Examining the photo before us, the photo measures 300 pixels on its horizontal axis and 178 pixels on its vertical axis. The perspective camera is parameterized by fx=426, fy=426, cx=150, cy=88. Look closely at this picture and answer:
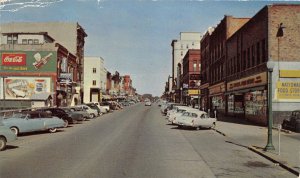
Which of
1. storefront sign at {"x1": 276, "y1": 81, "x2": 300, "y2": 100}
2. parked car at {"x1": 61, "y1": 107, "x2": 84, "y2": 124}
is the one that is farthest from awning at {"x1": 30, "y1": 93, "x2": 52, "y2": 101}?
storefront sign at {"x1": 276, "y1": 81, "x2": 300, "y2": 100}

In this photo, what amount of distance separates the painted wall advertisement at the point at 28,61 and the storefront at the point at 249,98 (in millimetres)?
24567

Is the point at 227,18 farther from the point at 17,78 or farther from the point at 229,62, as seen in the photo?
the point at 17,78

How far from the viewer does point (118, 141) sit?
21.5 meters

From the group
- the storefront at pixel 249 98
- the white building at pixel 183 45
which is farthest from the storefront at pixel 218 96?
the white building at pixel 183 45

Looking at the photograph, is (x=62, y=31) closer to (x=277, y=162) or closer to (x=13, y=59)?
(x=13, y=59)

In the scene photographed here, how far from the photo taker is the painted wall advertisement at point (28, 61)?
57.3m

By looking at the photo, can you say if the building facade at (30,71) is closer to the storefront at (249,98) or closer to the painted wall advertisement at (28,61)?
the painted wall advertisement at (28,61)

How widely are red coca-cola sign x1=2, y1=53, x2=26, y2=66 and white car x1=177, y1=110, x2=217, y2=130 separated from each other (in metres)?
32.9

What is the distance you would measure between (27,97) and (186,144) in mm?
40130

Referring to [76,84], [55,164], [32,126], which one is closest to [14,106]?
[76,84]

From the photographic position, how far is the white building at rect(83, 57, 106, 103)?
103250 millimetres

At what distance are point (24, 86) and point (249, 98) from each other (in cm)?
3154

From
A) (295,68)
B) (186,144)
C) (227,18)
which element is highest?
(227,18)

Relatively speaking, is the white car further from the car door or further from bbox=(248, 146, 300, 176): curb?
bbox=(248, 146, 300, 176): curb
